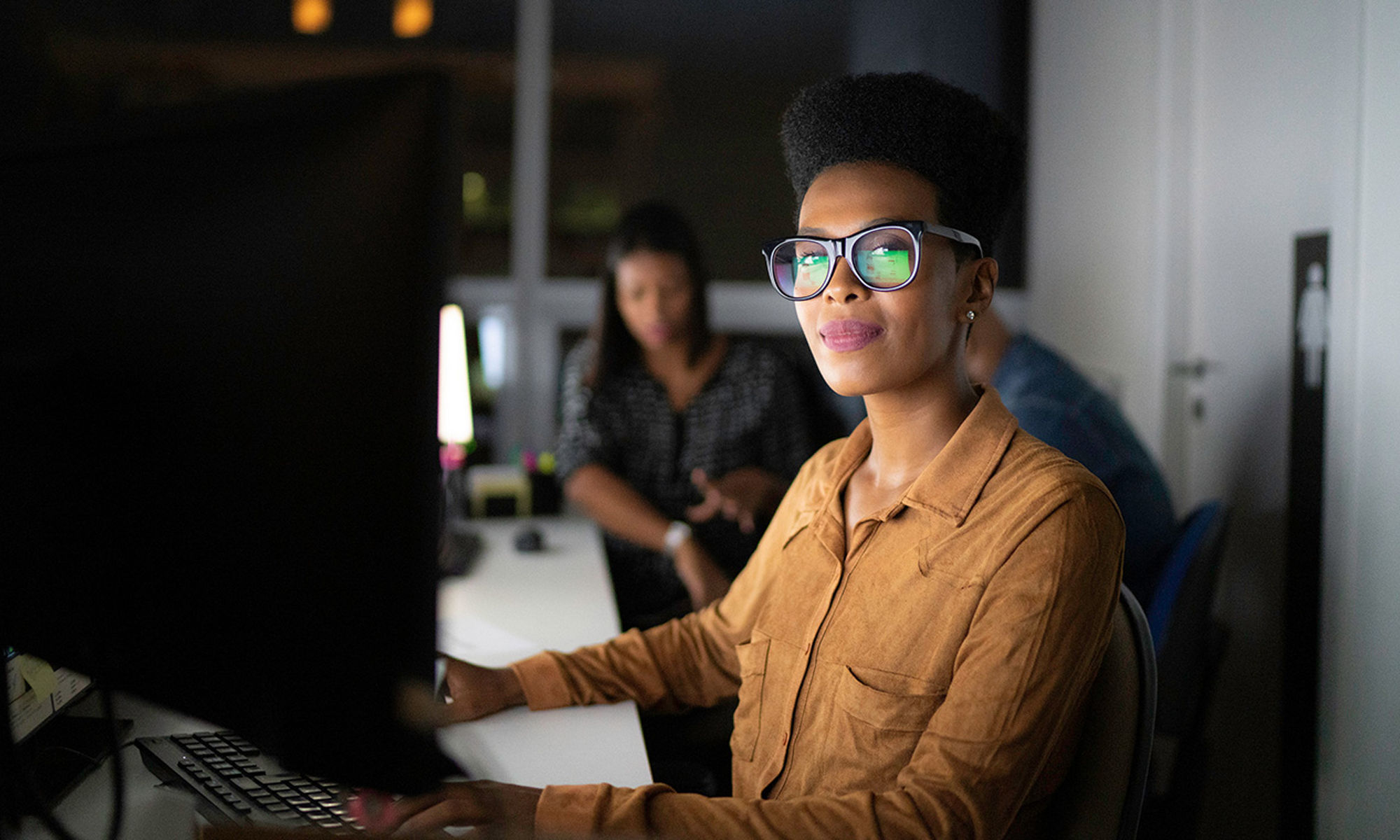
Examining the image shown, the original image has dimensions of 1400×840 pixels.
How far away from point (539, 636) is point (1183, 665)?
1.05 metres

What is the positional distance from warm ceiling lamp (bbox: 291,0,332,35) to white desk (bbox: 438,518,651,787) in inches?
70.2

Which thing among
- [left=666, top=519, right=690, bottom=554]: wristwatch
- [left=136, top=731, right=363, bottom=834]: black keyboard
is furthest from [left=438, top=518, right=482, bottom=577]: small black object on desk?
[left=136, top=731, right=363, bottom=834]: black keyboard

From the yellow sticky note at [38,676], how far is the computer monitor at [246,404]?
0.39 m

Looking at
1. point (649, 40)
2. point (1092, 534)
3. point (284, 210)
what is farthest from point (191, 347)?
point (649, 40)

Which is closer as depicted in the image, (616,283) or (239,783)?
(239,783)

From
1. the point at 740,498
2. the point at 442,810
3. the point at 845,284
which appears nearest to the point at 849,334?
the point at 845,284

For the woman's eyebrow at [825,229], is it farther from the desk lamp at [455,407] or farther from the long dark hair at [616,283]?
the desk lamp at [455,407]

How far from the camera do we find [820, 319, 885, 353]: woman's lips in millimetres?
939

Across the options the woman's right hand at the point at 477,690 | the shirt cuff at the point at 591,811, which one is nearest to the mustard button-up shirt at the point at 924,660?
the shirt cuff at the point at 591,811

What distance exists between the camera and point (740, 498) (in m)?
2.24

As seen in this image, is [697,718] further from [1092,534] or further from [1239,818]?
[1239,818]

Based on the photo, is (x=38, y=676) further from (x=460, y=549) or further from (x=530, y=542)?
(x=530, y=542)

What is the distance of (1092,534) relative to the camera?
818mm

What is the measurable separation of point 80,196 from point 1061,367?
5.62 ft
